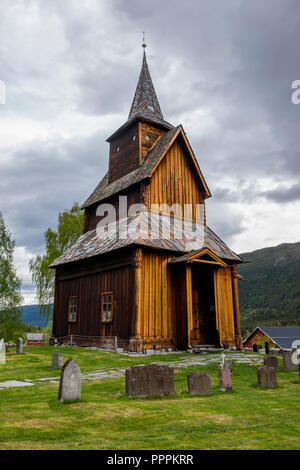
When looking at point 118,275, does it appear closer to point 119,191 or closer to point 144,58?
point 119,191

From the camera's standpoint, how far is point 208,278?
1997 cm

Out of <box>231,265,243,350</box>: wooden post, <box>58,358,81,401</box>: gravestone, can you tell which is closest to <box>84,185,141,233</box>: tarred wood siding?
<box>231,265,243,350</box>: wooden post

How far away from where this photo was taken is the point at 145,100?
27.3 meters

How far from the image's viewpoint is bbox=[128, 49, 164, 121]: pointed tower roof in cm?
2619

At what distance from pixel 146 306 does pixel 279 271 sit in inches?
7131

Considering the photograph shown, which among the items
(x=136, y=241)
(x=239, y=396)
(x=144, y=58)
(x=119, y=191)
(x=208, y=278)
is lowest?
(x=239, y=396)

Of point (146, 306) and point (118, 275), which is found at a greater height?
point (118, 275)

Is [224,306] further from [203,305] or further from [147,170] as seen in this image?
[147,170]

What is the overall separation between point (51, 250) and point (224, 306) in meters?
18.7

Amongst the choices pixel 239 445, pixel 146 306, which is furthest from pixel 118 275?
pixel 239 445

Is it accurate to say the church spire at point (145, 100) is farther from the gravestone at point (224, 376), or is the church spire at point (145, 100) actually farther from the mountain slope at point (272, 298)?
the mountain slope at point (272, 298)

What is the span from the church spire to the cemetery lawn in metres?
20.2
